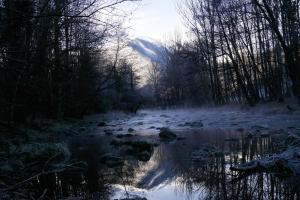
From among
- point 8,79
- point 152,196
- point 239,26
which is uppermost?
point 239,26

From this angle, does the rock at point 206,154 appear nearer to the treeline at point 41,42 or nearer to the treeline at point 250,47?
the treeline at point 41,42

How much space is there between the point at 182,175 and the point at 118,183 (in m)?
1.22

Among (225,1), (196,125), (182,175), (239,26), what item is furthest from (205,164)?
(239,26)

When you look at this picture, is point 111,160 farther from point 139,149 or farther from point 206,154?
point 206,154

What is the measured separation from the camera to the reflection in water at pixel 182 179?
5230 mm

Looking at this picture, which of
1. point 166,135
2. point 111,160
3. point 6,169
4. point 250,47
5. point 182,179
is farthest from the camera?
point 250,47

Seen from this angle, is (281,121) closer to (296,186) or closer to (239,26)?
(296,186)

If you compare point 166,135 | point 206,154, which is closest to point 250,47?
point 166,135

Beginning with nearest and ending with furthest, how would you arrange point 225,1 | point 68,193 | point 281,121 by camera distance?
point 68,193 → point 281,121 → point 225,1

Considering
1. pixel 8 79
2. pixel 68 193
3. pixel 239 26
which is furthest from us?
pixel 239 26

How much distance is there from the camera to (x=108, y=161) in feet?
29.0

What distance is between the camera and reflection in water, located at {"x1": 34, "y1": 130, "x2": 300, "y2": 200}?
5.23 meters

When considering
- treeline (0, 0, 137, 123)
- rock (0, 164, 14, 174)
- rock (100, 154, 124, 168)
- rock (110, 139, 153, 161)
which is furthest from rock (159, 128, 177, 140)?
rock (0, 164, 14, 174)

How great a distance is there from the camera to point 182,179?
21.5ft
